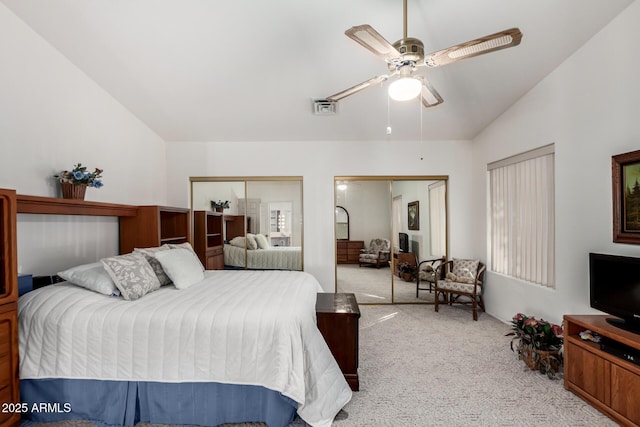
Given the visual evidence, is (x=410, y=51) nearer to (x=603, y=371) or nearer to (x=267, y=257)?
(x=603, y=371)

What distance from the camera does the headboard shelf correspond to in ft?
7.66

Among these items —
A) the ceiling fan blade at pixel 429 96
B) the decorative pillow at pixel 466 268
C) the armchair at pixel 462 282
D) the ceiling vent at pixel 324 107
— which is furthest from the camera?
the decorative pillow at pixel 466 268

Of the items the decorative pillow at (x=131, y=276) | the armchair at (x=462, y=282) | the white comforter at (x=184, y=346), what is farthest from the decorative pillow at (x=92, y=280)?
the armchair at (x=462, y=282)

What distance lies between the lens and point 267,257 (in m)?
4.93

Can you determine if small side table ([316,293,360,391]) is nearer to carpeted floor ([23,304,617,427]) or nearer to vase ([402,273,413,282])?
carpeted floor ([23,304,617,427])

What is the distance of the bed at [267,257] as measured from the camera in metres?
4.90

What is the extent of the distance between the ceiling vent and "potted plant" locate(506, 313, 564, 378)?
304 cm

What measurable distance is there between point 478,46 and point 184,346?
2502 mm

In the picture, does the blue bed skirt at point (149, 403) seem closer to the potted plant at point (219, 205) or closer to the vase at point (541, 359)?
the vase at point (541, 359)

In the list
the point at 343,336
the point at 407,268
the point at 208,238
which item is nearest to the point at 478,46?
the point at 343,336

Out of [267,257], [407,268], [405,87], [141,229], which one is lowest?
[407,268]

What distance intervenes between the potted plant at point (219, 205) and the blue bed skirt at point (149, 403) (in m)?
3.11

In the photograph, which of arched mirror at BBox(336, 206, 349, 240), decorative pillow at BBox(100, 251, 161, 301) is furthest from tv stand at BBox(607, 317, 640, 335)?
decorative pillow at BBox(100, 251, 161, 301)

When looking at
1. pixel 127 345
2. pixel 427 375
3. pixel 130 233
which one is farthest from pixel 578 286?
pixel 130 233
